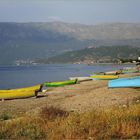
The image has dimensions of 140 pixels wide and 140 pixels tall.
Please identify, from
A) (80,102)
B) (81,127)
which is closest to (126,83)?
(80,102)

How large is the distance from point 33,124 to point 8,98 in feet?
66.2

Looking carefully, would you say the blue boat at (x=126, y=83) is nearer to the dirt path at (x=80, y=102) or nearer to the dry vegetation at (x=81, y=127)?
the dirt path at (x=80, y=102)

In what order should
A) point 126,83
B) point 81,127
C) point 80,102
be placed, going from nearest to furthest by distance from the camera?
point 81,127 → point 80,102 → point 126,83

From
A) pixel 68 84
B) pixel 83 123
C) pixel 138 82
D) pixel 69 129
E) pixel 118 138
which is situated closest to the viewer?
pixel 118 138

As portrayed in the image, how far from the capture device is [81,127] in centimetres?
1085

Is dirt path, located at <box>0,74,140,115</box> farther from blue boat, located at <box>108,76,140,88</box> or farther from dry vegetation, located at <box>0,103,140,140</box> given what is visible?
dry vegetation, located at <box>0,103,140,140</box>

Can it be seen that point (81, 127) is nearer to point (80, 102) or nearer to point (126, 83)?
point (80, 102)

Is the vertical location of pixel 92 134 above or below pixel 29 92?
below

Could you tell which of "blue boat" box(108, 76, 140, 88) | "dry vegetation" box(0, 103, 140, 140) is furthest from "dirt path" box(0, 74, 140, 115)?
"dry vegetation" box(0, 103, 140, 140)

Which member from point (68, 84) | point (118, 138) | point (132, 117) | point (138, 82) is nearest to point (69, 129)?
point (118, 138)

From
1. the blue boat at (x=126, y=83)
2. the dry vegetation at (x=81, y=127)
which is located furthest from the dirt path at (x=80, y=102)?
the dry vegetation at (x=81, y=127)

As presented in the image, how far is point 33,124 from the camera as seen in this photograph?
11758mm

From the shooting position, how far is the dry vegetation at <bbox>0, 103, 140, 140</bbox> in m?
9.99

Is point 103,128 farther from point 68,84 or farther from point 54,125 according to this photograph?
point 68,84
